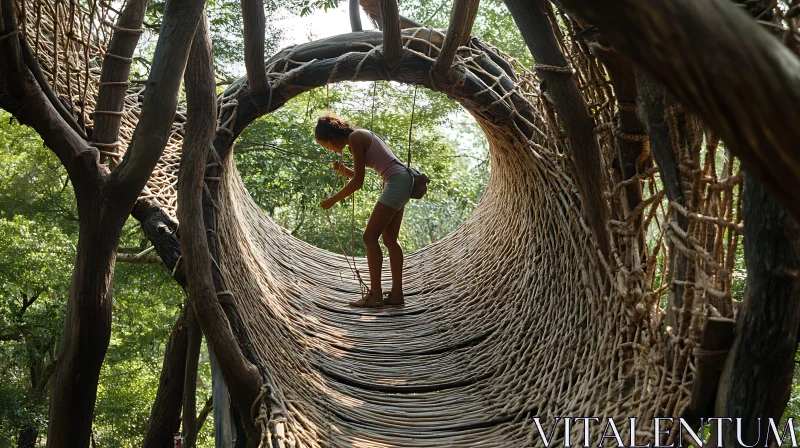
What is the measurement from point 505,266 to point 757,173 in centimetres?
288

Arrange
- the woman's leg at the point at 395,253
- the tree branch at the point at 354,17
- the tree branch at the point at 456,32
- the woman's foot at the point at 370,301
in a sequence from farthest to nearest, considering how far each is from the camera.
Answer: the woman's foot at the point at 370,301 < the woman's leg at the point at 395,253 < the tree branch at the point at 354,17 < the tree branch at the point at 456,32

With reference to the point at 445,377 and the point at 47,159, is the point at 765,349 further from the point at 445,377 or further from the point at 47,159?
the point at 47,159

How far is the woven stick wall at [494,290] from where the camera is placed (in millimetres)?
1836

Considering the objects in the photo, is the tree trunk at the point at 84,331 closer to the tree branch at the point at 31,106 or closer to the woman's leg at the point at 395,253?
the tree branch at the point at 31,106

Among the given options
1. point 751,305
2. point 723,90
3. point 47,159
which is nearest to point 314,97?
point 47,159

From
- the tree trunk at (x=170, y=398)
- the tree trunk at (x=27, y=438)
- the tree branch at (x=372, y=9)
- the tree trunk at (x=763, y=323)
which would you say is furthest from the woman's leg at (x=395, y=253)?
the tree trunk at (x=27, y=438)

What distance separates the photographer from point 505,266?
362cm

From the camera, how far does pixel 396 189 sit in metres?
3.71

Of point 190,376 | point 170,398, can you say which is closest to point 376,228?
point 190,376

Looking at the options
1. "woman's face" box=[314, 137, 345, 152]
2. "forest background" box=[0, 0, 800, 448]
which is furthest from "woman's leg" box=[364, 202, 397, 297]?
"forest background" box=[0, 0, 800, 448]

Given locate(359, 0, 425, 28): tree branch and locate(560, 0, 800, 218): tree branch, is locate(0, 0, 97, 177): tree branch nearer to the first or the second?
locate(359, 0, 425, 28): tree branch

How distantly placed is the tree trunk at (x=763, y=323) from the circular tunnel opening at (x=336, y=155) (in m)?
3.05

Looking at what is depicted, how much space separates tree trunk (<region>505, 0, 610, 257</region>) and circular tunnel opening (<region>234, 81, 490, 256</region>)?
224 centimetres

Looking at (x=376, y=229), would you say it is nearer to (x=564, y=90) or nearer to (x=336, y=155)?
(x=564, y=90)
